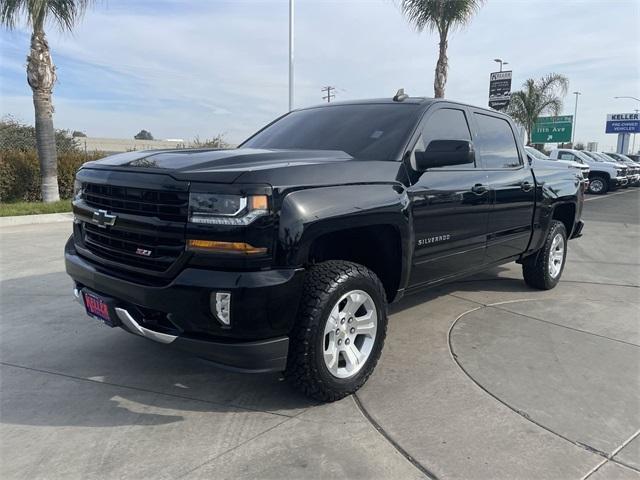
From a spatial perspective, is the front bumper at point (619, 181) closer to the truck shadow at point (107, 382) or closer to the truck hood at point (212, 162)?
the truck hood at point (212, 162)

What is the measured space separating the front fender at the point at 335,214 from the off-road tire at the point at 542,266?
2795 millimetres

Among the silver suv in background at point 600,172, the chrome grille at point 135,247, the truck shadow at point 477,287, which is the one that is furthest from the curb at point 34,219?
the silver suv in background at point 600,172

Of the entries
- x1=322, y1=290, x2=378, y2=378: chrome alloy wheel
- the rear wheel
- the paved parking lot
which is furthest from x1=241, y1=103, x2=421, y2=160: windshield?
the rear wheel

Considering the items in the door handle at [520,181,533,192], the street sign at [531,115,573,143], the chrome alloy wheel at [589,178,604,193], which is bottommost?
the chrome alloy wheel at [589,178,604,193]

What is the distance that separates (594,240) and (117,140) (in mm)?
48377

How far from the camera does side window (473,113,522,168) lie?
4660 mm

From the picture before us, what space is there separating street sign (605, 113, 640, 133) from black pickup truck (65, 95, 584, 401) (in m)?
61.5

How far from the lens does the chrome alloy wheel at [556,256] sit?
5.88m

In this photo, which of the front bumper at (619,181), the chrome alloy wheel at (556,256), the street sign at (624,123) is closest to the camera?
the chrome alloy wheel at (556,256)

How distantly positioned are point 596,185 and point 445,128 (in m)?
21.7

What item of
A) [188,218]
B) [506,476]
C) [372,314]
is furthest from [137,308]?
[506,476]

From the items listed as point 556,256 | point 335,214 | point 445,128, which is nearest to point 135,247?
point 335,214

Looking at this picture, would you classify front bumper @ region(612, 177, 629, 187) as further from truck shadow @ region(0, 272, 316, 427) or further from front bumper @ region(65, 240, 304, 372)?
front bumper @ region(65, 240, 304, 372)

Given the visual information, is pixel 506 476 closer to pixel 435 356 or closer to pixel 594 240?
pixel 435 356
